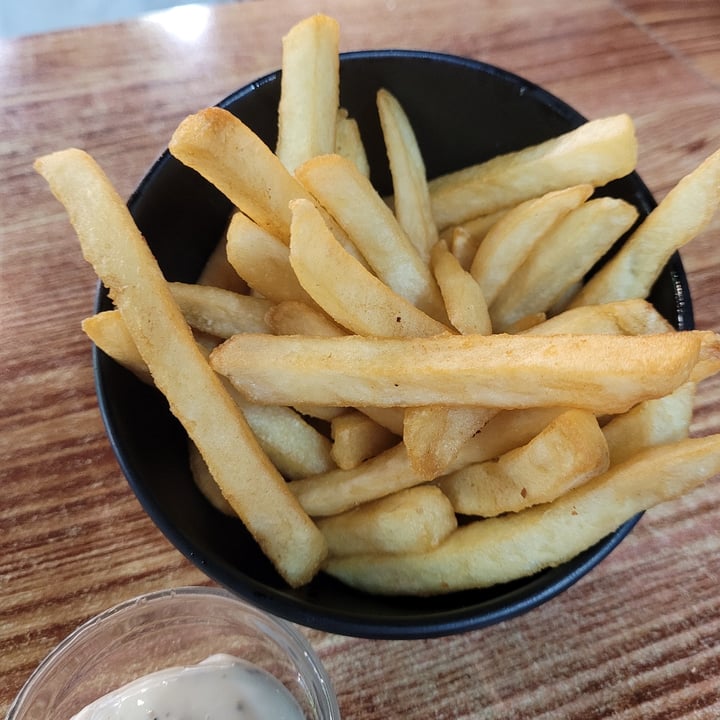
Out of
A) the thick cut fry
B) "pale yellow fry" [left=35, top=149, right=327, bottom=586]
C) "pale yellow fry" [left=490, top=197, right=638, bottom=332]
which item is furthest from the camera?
Answer: "pale yellow fry" [left=490, top=197, right=638, bottom=332]

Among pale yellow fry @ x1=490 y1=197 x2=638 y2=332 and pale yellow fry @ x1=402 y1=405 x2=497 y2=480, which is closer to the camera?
pale yellow fry @ x1=402 y1=405 x2=497 y2=480

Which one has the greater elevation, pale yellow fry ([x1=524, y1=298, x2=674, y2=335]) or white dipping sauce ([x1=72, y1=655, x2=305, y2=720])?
pale yellow fry ([x1=524, y1=298, x2=674, y2=335])

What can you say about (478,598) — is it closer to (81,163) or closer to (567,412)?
(567,412)

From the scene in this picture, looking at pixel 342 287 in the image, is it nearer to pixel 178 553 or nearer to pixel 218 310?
pixel 218 310

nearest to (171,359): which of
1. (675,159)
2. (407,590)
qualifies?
(407,590)

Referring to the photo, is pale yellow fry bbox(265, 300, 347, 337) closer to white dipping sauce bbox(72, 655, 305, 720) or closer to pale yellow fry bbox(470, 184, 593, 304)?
pale yellow fry bbox(470, 184, 593, 304)

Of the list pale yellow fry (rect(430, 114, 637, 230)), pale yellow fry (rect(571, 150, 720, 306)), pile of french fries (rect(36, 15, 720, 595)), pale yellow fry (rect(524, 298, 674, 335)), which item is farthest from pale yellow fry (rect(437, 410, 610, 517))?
pale yellow fry (rect(430, 114, 637, 230))

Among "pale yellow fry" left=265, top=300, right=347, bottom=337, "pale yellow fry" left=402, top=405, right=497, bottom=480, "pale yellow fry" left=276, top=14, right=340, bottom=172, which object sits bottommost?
"pale yellow fry" left=402, top=405, right=497, bottom=480
